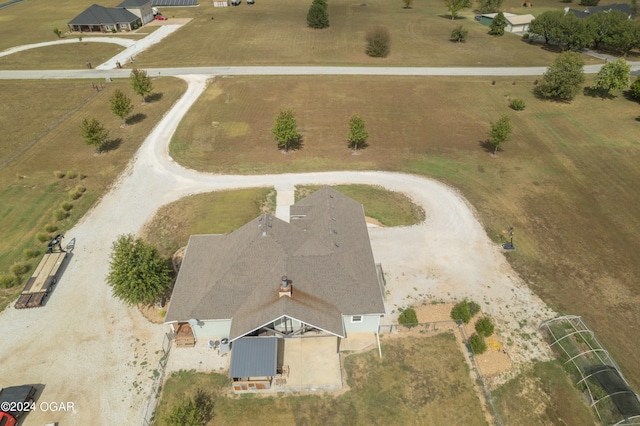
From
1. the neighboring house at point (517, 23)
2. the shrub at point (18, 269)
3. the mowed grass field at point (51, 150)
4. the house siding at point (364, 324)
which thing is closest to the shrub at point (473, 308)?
the house siding at point (364, 324)

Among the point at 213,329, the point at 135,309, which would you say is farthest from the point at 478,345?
the point at 135,309

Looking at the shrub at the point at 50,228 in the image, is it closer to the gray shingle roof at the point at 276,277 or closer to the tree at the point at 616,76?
the gray shingle roof at the point at 276,277

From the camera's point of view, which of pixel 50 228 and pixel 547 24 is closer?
pixel 50 228

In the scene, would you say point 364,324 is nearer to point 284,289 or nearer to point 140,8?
point 284,289

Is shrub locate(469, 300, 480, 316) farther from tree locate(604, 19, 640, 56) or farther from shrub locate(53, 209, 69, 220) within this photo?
tree locate(604, 19, 640, 56)

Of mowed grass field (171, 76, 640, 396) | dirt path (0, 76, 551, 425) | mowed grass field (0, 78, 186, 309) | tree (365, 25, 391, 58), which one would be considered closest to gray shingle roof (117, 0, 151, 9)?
mowed grass field (0, 78, 186, 309)

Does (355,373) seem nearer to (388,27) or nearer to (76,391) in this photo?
(76,391)

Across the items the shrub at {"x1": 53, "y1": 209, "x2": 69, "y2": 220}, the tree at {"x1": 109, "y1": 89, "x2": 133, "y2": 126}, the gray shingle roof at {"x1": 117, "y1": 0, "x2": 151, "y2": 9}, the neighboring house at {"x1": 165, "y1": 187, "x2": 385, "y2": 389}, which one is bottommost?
the shrub at {"x1": 53, "y1": 209, "x2": 69, "y2": 220}
